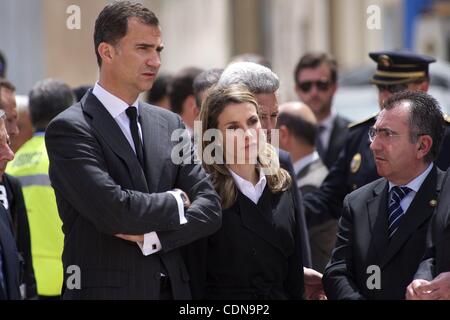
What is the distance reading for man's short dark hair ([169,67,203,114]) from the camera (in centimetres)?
727

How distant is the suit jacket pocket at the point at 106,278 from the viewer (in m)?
4.52

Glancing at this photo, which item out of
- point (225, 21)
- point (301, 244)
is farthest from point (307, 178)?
point (225, 21)

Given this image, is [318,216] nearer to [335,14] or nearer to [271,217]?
[271,217]

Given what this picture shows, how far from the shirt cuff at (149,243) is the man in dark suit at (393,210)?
883mm

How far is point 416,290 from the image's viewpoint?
444cm

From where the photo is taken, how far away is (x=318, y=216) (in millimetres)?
6215

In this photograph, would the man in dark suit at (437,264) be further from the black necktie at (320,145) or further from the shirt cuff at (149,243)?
the black necktie at (320,145)

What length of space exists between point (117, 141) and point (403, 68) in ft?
8.12

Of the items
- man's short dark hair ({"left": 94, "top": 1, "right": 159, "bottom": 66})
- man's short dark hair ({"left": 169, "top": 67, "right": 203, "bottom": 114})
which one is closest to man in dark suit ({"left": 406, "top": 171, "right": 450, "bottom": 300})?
man's short dark hair ({"left": 94, "top": 1, "right": 159, "bottom": 66})

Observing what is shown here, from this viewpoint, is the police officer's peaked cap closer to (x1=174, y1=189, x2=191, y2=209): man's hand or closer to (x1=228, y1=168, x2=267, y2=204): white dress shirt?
(x1=228, y1=168, x2=267, y2=204): white dress shirt

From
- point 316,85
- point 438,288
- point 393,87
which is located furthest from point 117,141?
point 316,85

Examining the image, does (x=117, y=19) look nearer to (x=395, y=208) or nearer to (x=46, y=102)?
(x=395, y=208)

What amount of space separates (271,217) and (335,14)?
18623 millimetres

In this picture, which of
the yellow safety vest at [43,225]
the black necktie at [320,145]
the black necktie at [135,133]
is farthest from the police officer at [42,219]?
the black necktie at [320,145]
